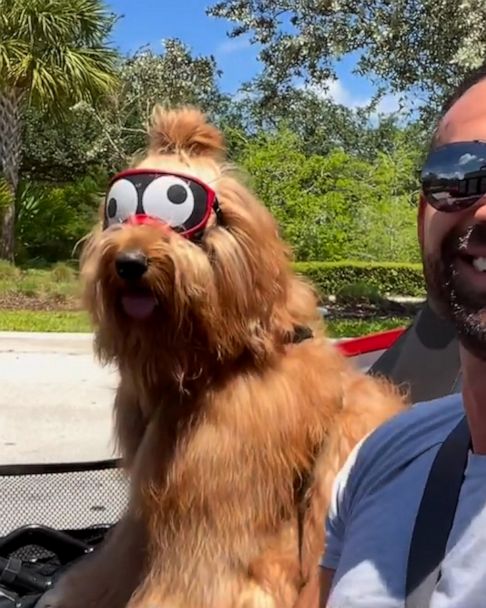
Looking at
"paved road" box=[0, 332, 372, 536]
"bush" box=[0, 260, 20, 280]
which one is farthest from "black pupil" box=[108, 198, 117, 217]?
"bush" box=[0, 260, 20, 280]

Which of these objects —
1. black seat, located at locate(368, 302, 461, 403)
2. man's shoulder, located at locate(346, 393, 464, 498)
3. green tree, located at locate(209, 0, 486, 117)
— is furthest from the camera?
green tree, located at locate(209, 0, 486, 117)

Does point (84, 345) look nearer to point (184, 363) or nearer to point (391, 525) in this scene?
point (184, 363)

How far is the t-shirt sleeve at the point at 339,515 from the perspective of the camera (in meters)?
1.70

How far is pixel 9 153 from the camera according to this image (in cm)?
1869

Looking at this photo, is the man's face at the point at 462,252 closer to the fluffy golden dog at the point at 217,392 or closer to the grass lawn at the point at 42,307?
the fluffy golden dog at the point at 217,392

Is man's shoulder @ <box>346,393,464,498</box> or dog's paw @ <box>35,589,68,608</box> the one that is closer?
man's shoulder @ <box>346,393,464,498</box>

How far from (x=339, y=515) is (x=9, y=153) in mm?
17855

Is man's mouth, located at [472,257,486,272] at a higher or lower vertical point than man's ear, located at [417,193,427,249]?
lower

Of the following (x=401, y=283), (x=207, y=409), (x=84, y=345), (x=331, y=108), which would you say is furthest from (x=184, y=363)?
(x=331, y=108)

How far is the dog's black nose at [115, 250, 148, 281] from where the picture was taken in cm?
205

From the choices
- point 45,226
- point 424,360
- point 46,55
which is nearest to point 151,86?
point 45,226

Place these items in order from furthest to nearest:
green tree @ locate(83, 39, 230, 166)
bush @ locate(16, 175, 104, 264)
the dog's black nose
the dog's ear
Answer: green tree @ locate(83, 39, 230, 166) → bush @ locate(16, 175, 104, 264) → the dog's ear → the dog's black nose

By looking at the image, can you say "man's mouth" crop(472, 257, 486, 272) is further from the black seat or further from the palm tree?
the palm tree

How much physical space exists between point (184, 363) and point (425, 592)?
0.92m
